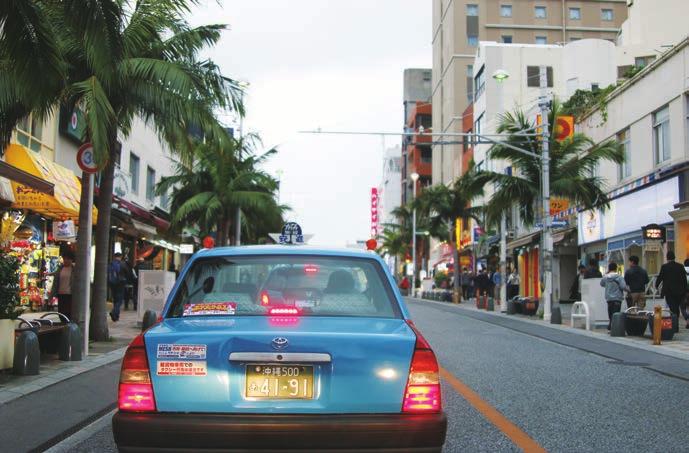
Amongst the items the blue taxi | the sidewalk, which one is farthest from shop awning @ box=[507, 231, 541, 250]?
the blue taxi

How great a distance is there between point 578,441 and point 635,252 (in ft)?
77.5

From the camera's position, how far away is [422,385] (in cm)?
397

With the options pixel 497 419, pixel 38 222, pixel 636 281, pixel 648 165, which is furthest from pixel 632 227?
pixel 497 419

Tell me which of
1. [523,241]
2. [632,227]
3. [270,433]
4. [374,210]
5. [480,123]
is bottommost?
[270,433]

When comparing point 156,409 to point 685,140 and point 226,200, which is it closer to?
point 685,140

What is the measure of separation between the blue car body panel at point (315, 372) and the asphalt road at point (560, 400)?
2.06 metres

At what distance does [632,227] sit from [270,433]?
2618 cm

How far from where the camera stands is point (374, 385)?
3889 millimetres

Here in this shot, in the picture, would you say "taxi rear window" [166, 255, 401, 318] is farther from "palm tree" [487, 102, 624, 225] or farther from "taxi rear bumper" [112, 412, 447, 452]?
"palm tree" [487, 102, 624, 225]

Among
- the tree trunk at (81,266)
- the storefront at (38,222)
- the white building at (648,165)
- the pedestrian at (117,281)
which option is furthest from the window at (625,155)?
the tree trunk at (81,266)

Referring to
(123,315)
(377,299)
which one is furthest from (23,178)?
(377,299)

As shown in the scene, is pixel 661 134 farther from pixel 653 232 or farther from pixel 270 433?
pixel 270 433

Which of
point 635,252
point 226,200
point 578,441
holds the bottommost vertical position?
point 578,441

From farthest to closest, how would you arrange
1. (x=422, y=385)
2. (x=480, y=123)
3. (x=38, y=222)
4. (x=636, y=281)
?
1. (x=480, y=123)
2. (x=38, y=222)
3. (x=636, y=281)
4. (x=422, y=385)
